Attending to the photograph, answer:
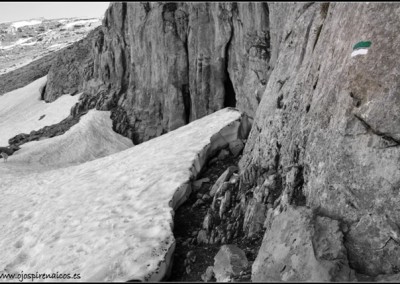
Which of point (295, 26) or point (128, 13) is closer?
point (295, 26)

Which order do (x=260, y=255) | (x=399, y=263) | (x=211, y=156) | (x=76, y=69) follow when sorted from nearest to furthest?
1. (x=399, y=263)
2. (x=260, y=255)
3. (x=211, y=156)
4. (x=76, y=69)

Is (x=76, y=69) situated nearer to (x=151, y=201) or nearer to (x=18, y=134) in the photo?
(x=18, y=134)

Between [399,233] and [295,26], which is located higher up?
[295,26]

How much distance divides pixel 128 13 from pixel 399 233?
34351 millimetres

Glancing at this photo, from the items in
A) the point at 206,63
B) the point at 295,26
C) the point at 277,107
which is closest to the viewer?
the point at 277,107

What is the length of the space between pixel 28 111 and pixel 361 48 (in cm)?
4648

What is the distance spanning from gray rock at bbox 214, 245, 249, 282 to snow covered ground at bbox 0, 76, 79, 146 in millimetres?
34070

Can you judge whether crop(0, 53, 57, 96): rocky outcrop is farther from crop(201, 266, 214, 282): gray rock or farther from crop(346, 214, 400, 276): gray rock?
crop(346, 214, 400, 276): gray rock

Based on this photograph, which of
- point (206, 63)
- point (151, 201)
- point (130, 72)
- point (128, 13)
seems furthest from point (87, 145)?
A: point (151, 201)

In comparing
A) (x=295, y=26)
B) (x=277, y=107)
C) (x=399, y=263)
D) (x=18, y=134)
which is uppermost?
(x=295, y=26)

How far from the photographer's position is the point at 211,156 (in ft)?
53.4

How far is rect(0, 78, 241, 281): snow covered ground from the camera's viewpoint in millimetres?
9828

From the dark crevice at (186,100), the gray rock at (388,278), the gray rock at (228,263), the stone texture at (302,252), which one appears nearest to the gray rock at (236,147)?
the gray rock at (228,263)

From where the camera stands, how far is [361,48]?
9.34m
